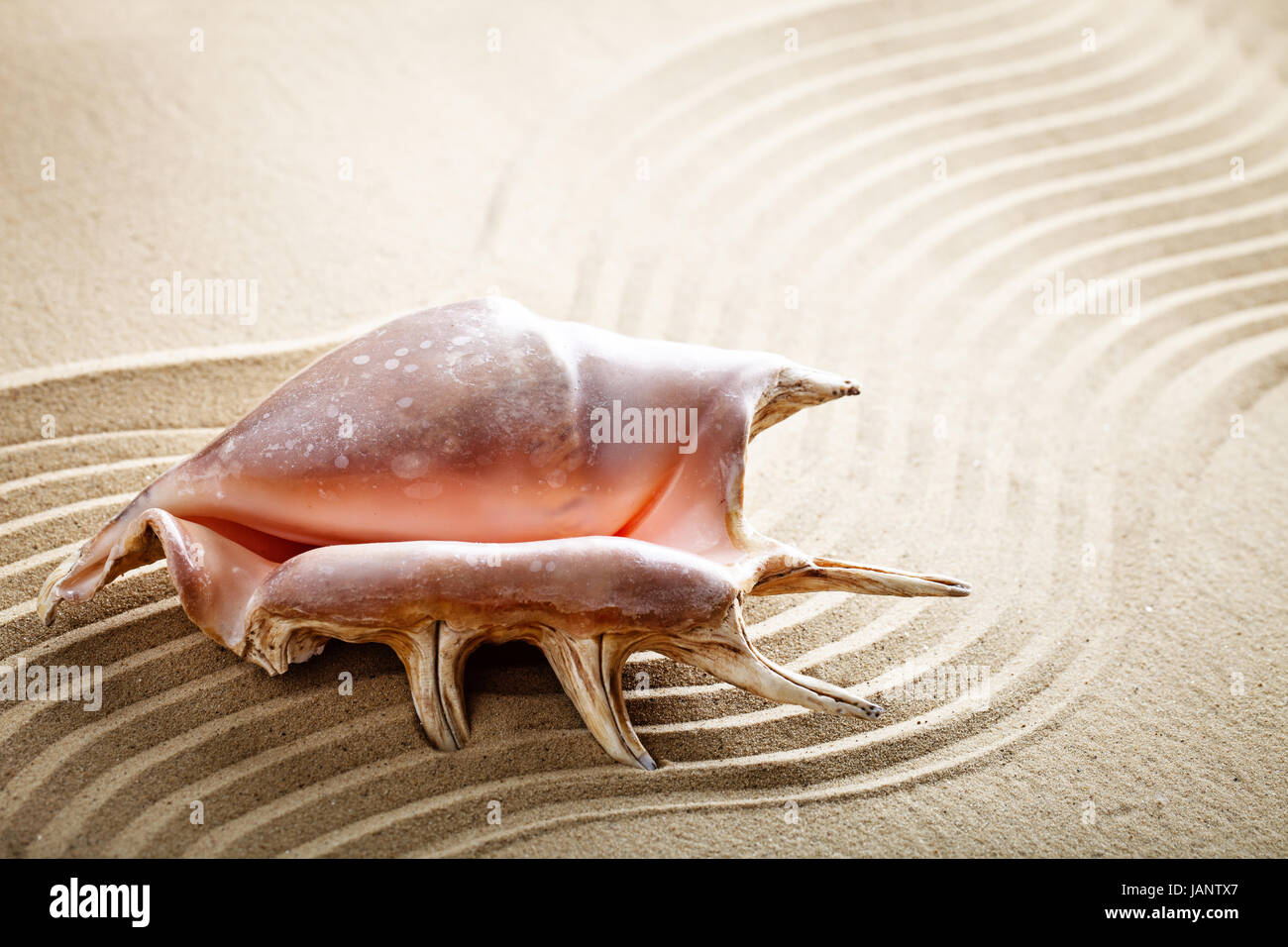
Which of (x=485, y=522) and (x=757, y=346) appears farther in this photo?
(x=757, y=346)

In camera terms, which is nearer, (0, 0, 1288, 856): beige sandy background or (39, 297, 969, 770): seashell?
(39, 297, 969, 770): seashell

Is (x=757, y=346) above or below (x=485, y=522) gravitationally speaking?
above

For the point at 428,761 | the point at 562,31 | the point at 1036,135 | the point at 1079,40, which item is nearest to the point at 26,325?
the point at 428,761

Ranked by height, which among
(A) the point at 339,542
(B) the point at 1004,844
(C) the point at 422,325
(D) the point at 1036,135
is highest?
(D) the point at 1036,135

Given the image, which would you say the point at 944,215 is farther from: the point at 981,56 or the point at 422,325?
the point at 422,325
